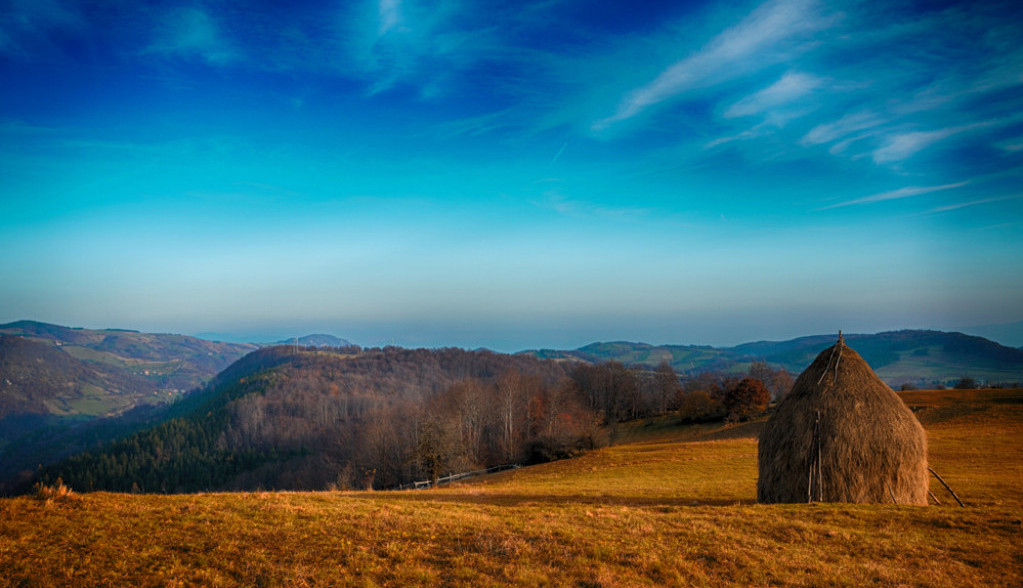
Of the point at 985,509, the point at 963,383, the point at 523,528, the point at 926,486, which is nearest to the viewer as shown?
the point at 523,528

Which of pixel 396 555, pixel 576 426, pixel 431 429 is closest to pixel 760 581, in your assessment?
pixel 396 555

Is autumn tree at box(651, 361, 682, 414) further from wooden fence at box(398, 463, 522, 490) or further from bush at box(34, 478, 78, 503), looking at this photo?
bush at box(34, 478, 78, 503)

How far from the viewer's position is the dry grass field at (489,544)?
8695 millimetres

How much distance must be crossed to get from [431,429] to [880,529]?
37028mm

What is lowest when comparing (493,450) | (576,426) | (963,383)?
(493,450)

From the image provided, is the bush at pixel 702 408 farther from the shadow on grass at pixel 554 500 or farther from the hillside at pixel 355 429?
the shadow on grass at pixel 554 500

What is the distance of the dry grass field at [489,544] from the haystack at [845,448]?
2.01 metres

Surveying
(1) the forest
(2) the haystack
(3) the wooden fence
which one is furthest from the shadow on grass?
(3) the wooden fence

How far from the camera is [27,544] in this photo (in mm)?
9539

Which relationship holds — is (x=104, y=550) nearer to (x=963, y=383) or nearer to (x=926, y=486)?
(x=926, y=486)

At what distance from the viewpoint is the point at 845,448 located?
1731 cm

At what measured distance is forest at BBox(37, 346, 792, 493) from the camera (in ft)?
197

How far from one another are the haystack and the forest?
944 inches

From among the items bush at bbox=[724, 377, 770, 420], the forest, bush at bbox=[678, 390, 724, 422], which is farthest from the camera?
bush at bbox=[678, 390, 724, 422]
